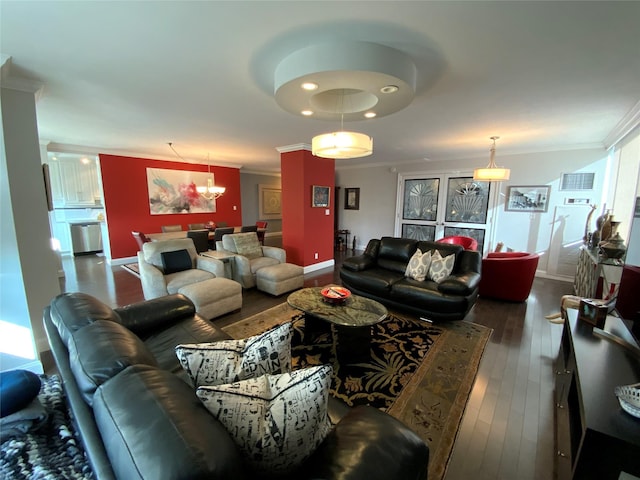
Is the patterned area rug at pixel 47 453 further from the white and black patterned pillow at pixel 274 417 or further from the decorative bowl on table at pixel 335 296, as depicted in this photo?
the decorative bowl on table at pixel 335 296

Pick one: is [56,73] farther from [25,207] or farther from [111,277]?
[111,277]

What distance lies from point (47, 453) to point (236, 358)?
2.08 feet

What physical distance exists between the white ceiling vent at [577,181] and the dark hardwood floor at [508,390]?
6.32 ft

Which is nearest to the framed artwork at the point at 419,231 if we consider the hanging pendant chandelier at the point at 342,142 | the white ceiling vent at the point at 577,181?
the white ceiling vent at the point at 577,181

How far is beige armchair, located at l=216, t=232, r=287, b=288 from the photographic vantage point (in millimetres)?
4105

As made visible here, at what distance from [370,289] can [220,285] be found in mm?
1897

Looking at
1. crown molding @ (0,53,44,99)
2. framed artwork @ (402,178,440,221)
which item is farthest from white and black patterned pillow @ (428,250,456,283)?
crown molding @ (0,53,44,99)

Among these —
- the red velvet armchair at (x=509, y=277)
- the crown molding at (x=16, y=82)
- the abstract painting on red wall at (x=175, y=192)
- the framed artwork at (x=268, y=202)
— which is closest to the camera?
the crown molding at (x=16, y=82)

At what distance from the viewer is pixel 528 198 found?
5.21 metres

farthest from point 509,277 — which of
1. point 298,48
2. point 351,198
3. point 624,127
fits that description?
point 351,198

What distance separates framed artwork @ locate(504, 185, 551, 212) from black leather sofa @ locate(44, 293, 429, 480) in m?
5.72

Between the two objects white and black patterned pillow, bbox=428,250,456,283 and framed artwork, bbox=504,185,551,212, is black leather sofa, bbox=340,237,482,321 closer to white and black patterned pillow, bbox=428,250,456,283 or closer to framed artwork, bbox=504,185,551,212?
white and black patterned pillow, bbox=428,250,456,283

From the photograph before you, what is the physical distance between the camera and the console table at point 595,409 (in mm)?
1065

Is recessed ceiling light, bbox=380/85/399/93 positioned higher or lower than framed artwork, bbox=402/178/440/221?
higher
